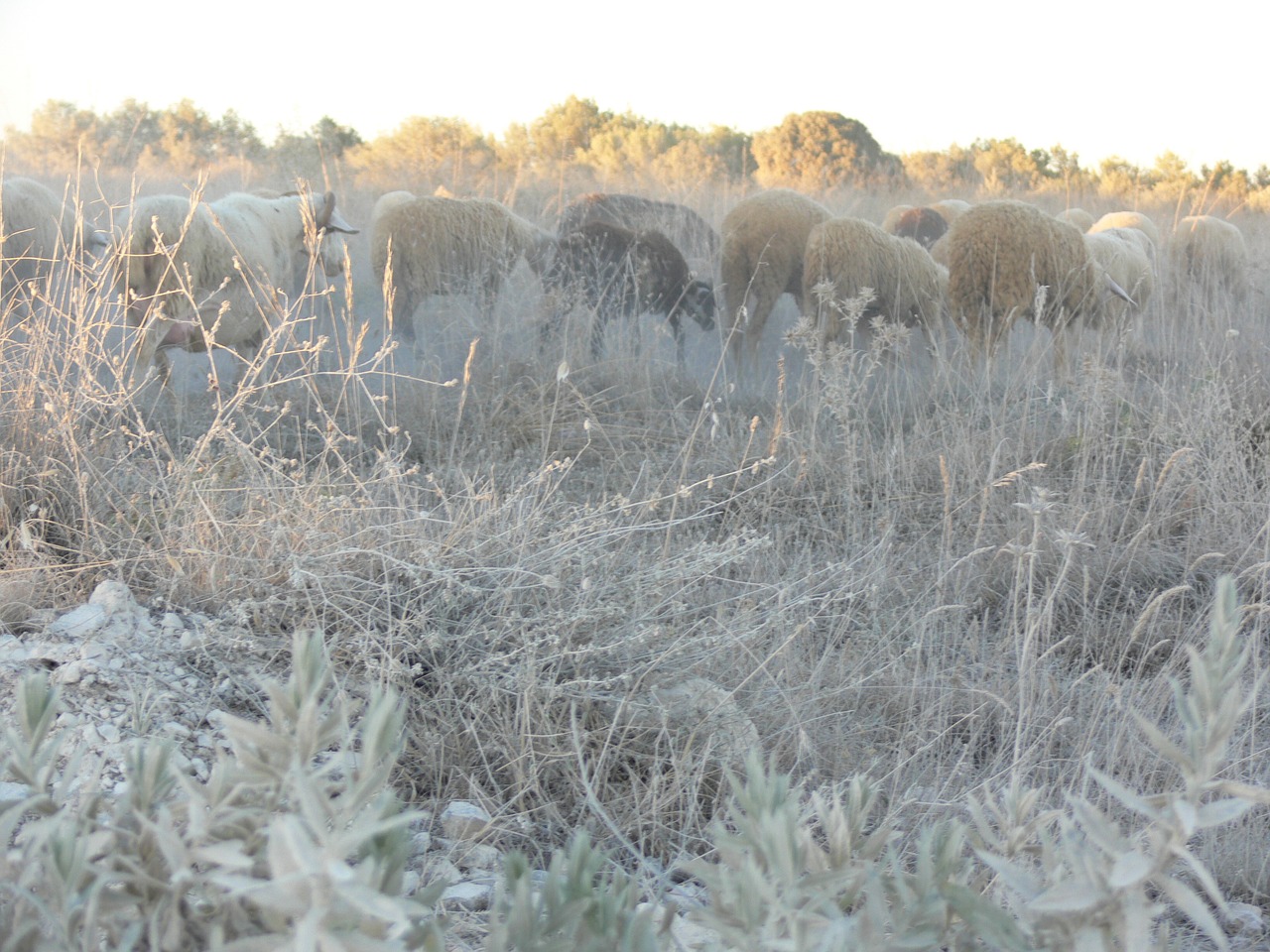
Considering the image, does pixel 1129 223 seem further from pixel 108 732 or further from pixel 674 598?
pixel 108 732

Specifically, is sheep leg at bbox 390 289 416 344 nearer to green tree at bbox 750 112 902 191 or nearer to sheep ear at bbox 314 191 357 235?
sheep ear at bbox 314 191 357 235

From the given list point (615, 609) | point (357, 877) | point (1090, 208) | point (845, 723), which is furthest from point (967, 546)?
point (1090, 208)

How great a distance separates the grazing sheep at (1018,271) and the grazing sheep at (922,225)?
3.31 meters

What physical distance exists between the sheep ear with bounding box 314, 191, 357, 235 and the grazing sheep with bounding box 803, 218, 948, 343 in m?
3.02

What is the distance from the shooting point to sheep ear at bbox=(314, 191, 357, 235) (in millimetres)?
6703

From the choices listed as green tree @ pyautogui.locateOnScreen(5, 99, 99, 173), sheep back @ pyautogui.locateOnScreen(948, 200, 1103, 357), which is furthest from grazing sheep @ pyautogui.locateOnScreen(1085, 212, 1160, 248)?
green tree @ pyautogui.locateOnScreen(5, 99, 99, 173)

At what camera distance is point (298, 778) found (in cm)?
82

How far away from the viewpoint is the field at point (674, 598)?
2504 millimetres

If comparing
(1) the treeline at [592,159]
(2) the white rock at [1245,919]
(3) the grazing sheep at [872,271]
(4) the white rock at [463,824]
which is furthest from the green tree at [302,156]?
(2) the white rock at [1245,919]

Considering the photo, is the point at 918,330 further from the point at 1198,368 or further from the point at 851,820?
the point at 851,820

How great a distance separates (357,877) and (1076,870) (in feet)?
2.22

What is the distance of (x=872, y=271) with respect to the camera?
674cm

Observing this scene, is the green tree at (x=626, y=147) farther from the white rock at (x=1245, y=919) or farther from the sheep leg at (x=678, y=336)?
the white rock at (x=1245, y=919)

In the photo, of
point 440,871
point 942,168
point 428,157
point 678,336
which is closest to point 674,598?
point 440,871
